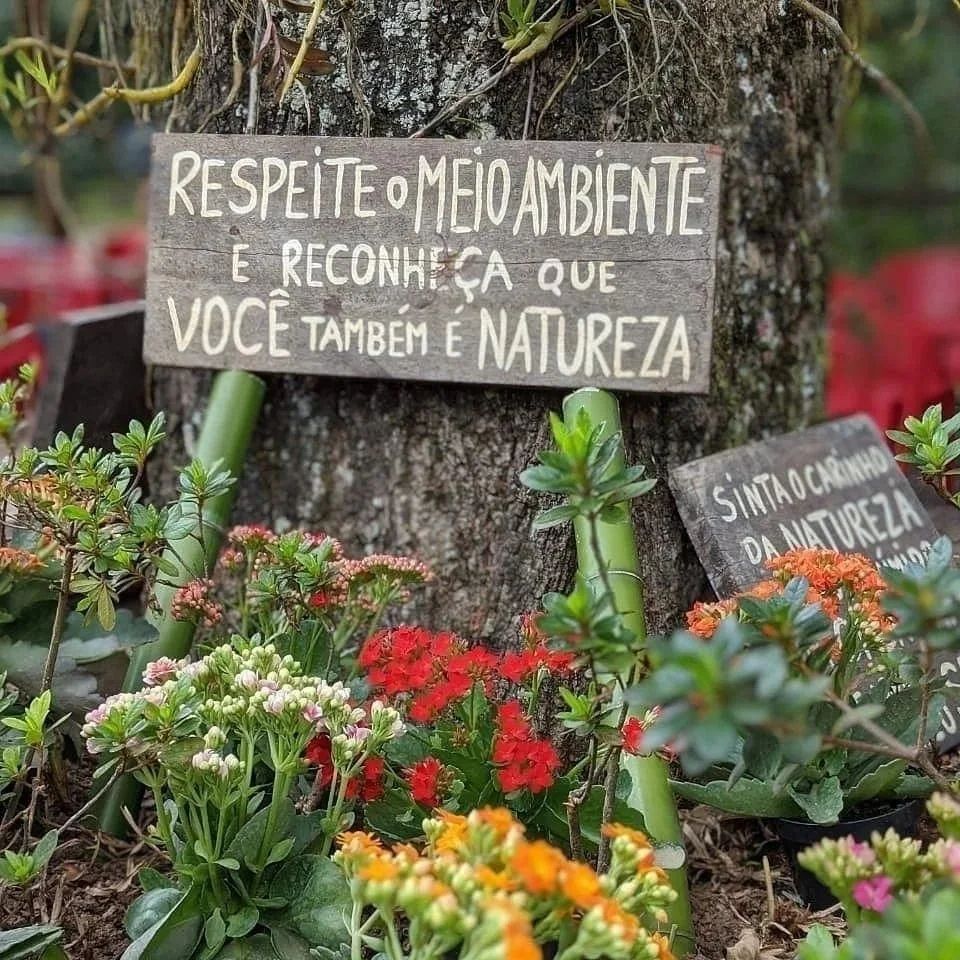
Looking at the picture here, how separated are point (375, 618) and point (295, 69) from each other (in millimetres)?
832

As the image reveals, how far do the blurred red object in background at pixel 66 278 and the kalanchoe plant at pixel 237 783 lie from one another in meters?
3.08

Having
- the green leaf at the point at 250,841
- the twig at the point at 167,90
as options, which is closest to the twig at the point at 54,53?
the twig at the point at 167,90

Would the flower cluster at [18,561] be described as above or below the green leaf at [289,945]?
above

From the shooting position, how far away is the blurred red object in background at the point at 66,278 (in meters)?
4.57

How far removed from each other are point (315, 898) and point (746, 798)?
0.56 m

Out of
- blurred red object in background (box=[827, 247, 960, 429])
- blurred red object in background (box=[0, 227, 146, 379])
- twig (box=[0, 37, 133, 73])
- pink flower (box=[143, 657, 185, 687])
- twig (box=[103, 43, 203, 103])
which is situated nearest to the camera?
pink flower (box=[143, 657, 185, 687])

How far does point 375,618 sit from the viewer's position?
1.67 m

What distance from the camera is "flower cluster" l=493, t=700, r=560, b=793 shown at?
4.42 ft

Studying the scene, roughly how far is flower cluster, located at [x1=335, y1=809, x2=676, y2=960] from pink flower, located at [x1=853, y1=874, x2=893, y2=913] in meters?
0.19

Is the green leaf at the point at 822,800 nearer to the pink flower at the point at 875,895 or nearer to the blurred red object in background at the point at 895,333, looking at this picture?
the pink flower at the point at 875,895

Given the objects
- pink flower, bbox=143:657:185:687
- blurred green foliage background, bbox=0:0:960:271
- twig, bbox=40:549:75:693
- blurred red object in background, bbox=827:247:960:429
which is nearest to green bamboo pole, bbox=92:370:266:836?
twig, bbox=40:549:75:693

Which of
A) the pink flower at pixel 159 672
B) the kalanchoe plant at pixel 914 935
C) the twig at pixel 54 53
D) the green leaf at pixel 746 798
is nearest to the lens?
the kalanchoe plant at pixel 914 935

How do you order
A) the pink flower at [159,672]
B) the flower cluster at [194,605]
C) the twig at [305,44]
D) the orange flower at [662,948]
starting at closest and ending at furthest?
the orange flower at [662,948]
the pink flower at [159,672]
the flower cluster at [194,605]
the twig at [305,44]

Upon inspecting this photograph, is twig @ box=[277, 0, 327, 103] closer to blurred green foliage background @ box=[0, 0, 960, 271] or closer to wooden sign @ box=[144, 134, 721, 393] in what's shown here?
wooden sign @ box=[144, 134, 721, 393]
